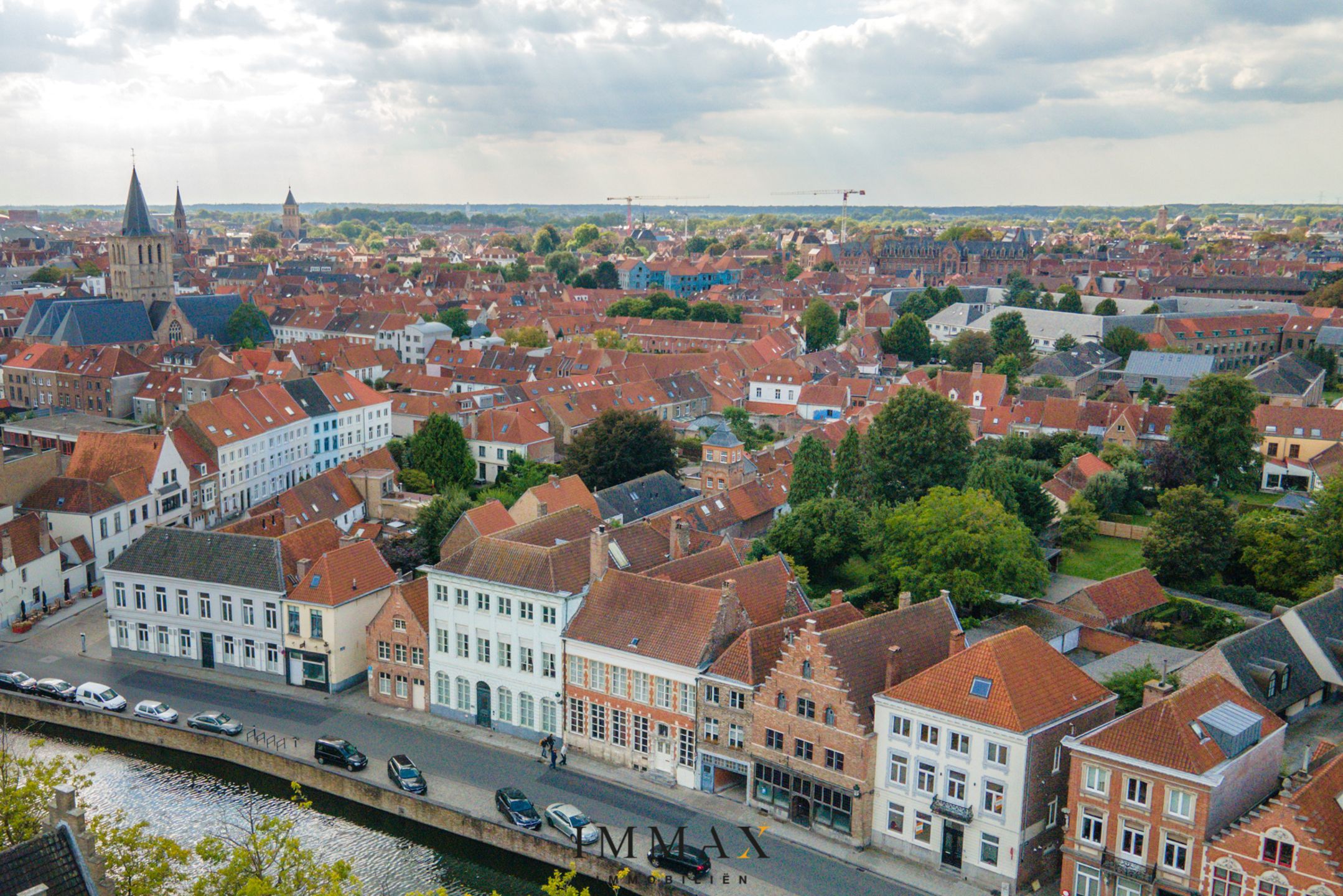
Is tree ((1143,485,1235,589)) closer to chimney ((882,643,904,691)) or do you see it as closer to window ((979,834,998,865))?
chimney ((882,643,904,691))

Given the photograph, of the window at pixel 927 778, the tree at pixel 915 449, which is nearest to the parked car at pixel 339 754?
the window at pixel 927 778

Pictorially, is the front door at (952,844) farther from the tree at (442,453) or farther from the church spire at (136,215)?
the church spire at (136,215)

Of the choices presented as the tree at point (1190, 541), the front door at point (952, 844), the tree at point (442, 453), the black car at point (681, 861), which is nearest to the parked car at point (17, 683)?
the black car at point (681, 861)

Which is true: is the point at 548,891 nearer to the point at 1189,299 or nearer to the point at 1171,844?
the point at 1171,844

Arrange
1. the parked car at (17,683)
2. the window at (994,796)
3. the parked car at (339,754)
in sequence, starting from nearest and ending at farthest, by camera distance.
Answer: the window at (994,796) → the parked car at (339,754) → the parked car at (17,683)

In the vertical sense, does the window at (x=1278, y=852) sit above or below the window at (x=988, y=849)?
above

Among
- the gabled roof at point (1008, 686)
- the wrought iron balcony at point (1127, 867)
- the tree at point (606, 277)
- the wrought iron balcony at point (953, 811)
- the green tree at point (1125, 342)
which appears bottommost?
the wrought iron balcony at point (1127, 867)

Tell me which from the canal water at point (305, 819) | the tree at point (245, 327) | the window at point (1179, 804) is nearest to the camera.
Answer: the window at point (1179, 804)

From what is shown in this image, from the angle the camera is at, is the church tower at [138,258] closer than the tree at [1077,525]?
No
